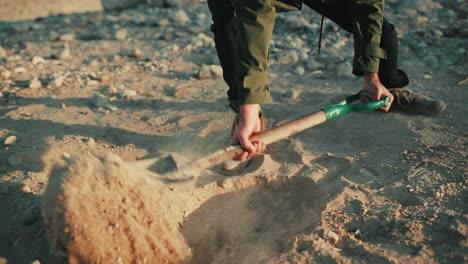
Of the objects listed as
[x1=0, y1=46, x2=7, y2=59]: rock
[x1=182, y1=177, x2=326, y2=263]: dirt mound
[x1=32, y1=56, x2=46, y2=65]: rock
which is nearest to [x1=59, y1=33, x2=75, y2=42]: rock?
[x1=0, y1=46, x2=7, y2=59]: rock

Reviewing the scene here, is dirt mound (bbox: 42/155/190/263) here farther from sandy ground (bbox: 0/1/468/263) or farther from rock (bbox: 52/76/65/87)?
rock (bbox: 52/76/65/87)

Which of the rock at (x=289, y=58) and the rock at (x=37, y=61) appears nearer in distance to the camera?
the rock at (x=289, y=58)

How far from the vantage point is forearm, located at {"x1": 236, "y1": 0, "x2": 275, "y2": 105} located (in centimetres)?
214

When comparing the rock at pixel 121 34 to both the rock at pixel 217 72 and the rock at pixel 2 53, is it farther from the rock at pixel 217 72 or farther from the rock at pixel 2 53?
the rock at pixel 217 72

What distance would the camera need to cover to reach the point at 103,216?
186cm

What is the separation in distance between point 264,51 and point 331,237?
91 cm

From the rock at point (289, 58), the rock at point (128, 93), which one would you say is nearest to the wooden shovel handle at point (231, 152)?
the rock at point (128, 93)

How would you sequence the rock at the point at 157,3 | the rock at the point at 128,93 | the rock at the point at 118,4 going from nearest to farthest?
the rock at the point at 128,93 < the rock at the point at 157,3 < the rock at the point at 118,4

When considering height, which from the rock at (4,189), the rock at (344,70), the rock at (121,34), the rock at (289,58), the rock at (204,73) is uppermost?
the rock at (4,189)

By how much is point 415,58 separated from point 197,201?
9.81 feet

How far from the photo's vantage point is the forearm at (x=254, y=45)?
2.14 m

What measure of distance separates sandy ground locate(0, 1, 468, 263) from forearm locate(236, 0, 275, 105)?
1.87 feet

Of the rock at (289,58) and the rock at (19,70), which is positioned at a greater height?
the rock at (289,58)

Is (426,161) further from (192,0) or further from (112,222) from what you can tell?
(192,0)
